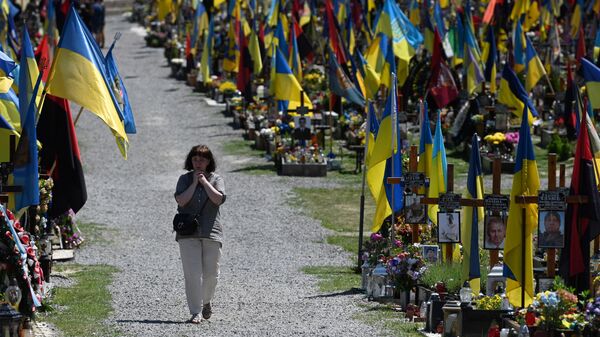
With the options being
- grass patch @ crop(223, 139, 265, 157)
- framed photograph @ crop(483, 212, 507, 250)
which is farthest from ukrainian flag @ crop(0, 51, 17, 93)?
grass patch @ crop(223, 139, 265, 157)

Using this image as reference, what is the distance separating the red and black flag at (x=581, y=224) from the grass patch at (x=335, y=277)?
4.35 meters

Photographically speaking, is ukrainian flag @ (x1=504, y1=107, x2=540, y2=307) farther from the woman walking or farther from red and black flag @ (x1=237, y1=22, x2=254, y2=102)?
red and black flag @ (x1=237, y1=22, x2=254, y2=102)

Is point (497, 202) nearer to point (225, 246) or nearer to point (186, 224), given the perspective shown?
point (186, 224)

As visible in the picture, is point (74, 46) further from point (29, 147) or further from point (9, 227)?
point (9, 227)

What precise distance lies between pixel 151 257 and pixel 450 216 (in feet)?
19.9

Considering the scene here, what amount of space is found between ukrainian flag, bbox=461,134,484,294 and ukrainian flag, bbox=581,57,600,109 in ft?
17.5

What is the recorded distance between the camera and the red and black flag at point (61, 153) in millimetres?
20172

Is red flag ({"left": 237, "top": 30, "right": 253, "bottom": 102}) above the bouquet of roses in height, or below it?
above

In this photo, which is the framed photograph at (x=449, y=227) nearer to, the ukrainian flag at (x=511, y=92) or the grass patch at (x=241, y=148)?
the ukrainian flag at (x=511, y=92)

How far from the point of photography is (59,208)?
800 inches

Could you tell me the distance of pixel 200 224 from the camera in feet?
55.2

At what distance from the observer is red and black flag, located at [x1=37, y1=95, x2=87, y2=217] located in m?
20.2

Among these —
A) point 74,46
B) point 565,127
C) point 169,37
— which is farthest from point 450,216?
point 169,37

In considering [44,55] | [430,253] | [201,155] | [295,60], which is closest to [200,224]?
[201,155]
